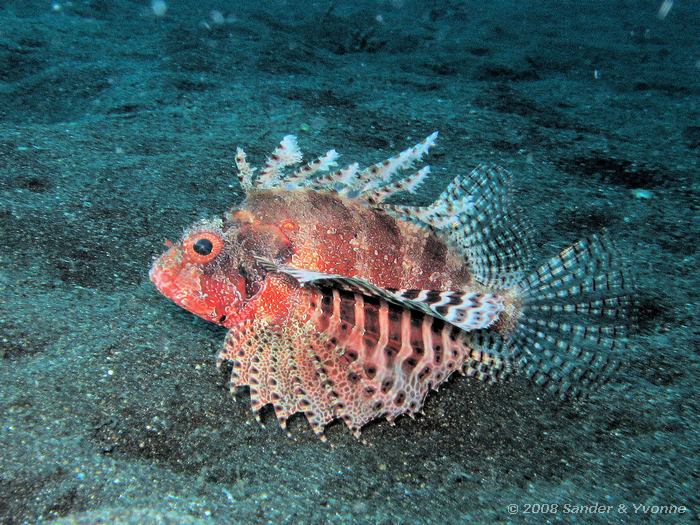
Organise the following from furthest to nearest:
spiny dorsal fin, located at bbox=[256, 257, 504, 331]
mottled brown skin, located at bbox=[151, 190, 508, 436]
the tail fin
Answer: the tail fin
mottled brown skin, located at bbox=[151, 190, 508, 436]
spiny dorsal fin, located at bbox=[256, 257, 504, 331]

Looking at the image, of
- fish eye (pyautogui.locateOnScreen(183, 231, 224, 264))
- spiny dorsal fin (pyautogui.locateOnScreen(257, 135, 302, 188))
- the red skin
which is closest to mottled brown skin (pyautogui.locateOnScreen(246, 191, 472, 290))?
the red skin

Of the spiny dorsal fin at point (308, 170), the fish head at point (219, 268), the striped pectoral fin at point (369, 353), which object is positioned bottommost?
the striped pectoral fin at point (369, 353)

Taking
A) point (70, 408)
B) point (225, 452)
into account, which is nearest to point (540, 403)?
point (225, 452)

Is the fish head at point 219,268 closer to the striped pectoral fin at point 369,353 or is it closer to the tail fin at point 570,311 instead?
the striped pectoral fin at point 369,353

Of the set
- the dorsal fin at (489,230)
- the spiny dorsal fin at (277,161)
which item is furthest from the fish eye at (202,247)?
the dorsal fin at (489,230)

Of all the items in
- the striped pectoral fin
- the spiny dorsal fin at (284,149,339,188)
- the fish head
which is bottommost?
the striped pectoral fin

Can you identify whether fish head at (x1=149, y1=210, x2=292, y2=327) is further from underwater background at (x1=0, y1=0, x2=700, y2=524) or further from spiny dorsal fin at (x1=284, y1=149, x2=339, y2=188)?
underwater background at (x1=0, y1=0, x2=700, y2=524)

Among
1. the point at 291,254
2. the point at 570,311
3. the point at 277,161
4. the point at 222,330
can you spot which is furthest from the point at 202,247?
the point at 570,311
